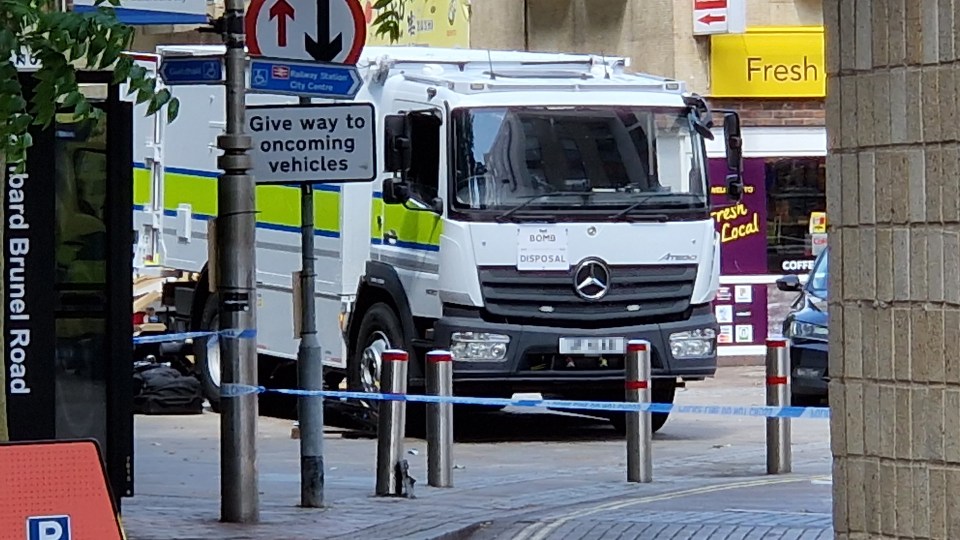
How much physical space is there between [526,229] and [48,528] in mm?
10371

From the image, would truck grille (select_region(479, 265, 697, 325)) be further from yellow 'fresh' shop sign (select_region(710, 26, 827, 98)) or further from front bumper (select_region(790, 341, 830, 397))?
yellow 'fresh' shop sign (select_region(710, 26, 827, 98))

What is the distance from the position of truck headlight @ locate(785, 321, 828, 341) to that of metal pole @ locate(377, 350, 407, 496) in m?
6.02

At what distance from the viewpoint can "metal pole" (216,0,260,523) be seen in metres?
10.8

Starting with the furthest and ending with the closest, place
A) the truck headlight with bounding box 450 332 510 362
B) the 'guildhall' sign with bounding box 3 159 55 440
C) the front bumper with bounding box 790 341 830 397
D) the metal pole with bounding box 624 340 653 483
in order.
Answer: the front bumper with bounding box 790 341 830 397 < the truck headlight with bounding box 450 332 510 362 < the metal pole with bounding box 624 340 653 483 < the 'guildhall' sign with bounding box 3 159 55 440

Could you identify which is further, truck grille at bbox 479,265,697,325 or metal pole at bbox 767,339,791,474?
truck grille at bbox 479,265,697,325

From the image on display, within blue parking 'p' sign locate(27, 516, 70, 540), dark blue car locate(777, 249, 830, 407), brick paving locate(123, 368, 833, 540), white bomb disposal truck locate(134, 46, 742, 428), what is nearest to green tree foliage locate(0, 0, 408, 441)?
blue parking 'p' sign locate(27, 516, 70, 540)

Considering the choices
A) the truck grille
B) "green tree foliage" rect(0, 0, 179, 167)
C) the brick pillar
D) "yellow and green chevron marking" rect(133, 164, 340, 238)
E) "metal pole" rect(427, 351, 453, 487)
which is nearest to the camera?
the brick pillar

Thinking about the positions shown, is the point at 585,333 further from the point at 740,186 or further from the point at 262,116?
the point at 262,116

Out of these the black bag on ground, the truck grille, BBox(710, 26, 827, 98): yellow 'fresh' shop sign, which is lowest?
the black bag on ground

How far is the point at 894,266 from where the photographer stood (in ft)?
17.3

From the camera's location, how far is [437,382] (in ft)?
42.5

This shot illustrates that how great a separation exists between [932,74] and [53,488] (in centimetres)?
287

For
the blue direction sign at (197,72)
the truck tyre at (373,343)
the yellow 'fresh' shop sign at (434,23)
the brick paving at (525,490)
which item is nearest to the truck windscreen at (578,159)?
the truck tyre at (373,343)

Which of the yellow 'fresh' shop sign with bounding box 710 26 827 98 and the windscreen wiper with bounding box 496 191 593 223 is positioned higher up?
the yellow 'fresh' shop sign with bounding box 710 26 827 98
